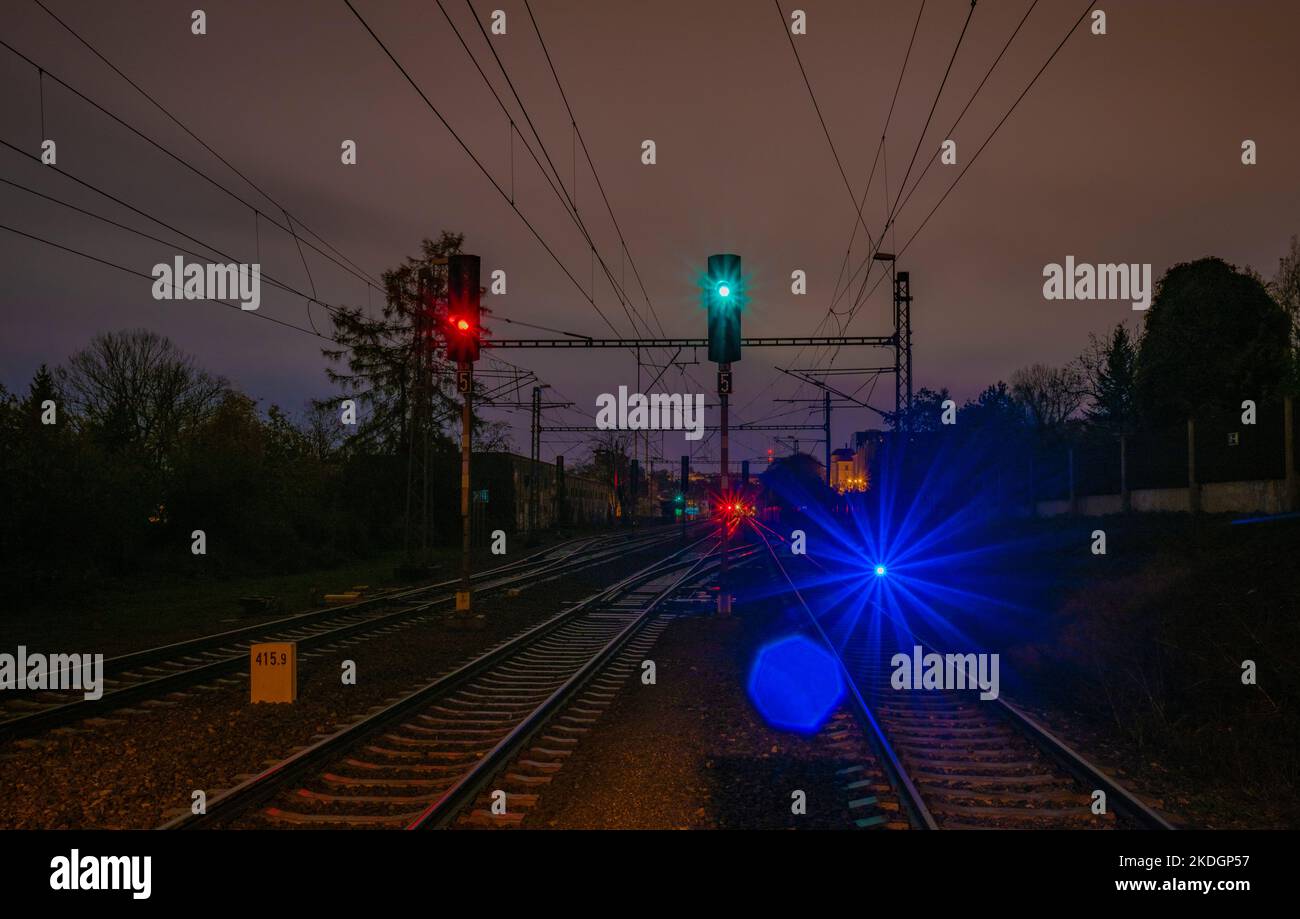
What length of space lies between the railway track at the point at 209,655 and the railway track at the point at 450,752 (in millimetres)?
3569

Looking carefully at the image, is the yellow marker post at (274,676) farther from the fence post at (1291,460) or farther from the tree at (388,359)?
the tree at (388,359)

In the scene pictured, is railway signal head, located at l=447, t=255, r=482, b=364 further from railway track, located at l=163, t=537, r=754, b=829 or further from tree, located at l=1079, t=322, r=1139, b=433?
tree, located at l=1079, t=322, r=1139, b=433

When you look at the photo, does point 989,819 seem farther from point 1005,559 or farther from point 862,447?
point 862,447

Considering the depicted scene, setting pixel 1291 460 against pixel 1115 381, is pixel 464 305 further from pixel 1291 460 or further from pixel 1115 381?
pixel 1115 381

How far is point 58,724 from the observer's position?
32.6ft

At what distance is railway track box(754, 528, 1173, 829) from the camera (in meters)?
6.82

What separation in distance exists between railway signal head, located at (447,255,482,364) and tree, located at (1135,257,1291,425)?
37.2 m

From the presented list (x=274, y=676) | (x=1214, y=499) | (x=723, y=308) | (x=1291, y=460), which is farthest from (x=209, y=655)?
(x=1214, y=499)

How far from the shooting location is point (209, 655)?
1482 cm

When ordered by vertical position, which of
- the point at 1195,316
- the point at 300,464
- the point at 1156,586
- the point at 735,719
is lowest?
the point at 735,719

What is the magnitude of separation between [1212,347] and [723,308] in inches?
1434
